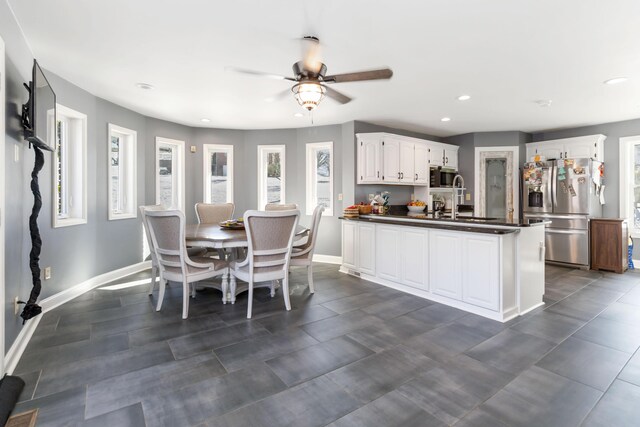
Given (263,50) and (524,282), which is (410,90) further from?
(524,282)

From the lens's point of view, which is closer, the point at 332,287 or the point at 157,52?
the point at 157,52

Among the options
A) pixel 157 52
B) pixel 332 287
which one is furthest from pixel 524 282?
pixel 157 52

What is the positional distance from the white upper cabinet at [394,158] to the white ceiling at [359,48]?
872mm

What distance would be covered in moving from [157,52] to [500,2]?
271 centimetres

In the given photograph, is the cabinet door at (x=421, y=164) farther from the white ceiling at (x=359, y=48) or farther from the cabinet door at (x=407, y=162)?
the white ceiling at (x=359, y=48)

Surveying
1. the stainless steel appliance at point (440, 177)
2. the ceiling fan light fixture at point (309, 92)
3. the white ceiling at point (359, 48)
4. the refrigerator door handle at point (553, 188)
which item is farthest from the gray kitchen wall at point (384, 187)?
the ceiling fan light fixture at point (309, 92)

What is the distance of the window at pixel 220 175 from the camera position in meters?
5.89

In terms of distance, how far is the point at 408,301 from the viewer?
352 cm

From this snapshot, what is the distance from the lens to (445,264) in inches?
135

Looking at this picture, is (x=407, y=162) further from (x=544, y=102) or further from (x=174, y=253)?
(x=174, y=253)

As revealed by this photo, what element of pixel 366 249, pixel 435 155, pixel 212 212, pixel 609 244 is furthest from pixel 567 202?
pixel 212 212

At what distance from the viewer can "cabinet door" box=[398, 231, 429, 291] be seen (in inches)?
143

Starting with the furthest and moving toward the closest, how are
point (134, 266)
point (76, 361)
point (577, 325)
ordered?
point (134, 266) < point (577, 325) < point (76, 361)

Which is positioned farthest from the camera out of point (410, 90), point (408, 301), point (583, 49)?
point (410, 90)
